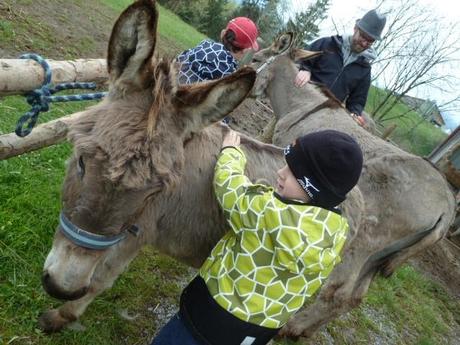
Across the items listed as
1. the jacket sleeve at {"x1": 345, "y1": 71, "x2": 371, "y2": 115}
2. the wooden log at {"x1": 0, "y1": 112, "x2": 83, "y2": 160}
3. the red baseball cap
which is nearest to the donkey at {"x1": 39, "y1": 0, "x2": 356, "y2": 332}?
the wooden log at {"x1": 0, "y1": 112, "x2": 83, "y2": 160}

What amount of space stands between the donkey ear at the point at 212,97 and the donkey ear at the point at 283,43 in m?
4.52

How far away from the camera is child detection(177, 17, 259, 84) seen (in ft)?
12.0

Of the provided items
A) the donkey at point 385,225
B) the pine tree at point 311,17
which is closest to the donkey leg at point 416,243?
the donkey at point 385,225

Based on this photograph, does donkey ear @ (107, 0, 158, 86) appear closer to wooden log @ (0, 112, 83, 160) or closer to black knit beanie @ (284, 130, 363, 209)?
black knit beanie @ (284, 130, 363, 209)

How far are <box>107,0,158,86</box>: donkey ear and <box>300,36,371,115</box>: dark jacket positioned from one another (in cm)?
452

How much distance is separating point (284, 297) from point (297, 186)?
0.61 m

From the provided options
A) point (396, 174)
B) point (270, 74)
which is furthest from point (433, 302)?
point (270, 74)

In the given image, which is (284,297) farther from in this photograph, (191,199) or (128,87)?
(128,87)

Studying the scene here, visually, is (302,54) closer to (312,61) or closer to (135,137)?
(312,61)

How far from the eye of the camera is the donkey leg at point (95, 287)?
2432 mm

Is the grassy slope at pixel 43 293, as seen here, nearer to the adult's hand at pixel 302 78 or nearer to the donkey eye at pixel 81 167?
the donkey eye at pixel 81 167

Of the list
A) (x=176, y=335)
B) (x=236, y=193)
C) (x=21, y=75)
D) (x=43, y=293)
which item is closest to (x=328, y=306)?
(x=176, y=335)

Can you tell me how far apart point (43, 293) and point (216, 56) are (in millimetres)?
2481

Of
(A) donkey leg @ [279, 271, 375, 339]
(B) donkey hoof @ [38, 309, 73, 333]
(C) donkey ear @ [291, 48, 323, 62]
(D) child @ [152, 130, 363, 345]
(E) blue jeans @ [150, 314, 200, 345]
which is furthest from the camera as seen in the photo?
(C) donkey ear @ [291, 48, 323, 62]
